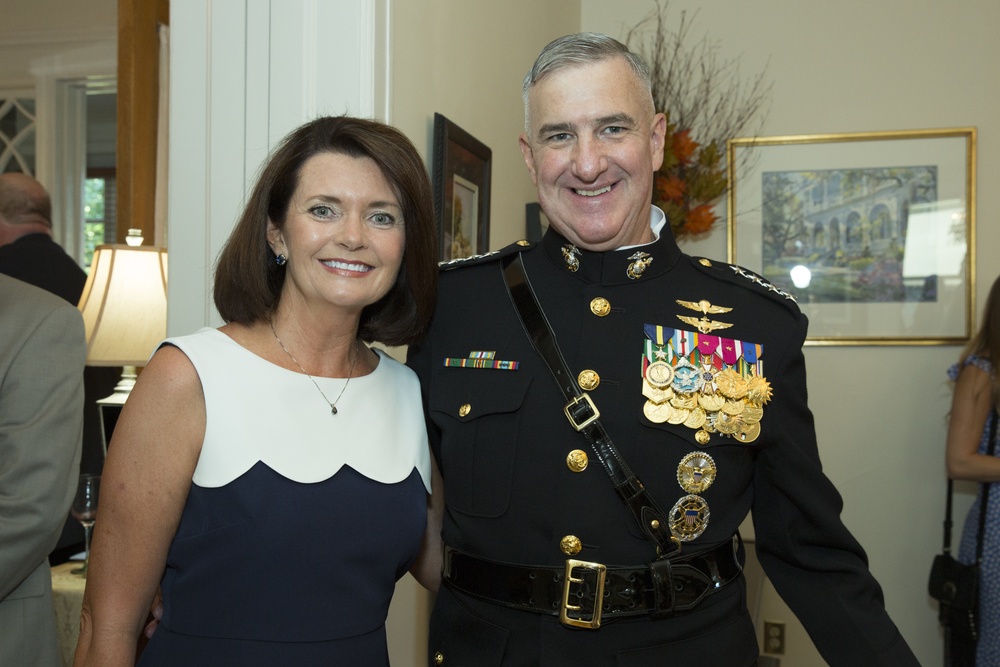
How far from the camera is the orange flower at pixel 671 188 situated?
12.5 feet

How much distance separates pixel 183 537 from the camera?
1429mm

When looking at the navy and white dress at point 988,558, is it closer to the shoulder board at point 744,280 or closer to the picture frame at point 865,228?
the picture frame at point 865,228

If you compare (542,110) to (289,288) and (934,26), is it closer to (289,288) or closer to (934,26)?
(289,288)

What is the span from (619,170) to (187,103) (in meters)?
1.04

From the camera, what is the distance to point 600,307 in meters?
1.52

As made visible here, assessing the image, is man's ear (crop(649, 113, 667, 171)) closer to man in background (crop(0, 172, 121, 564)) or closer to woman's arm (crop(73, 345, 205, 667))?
woman's arm (crop(73, 345, 205, 667))

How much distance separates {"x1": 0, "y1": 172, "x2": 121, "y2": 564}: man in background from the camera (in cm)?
339

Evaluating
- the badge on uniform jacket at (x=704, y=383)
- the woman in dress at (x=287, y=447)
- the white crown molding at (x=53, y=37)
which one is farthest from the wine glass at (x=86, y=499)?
the white crown molding at (x=53, y=37)

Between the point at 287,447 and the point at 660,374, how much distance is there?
1.90ft

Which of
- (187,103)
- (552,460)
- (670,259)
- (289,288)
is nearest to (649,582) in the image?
(552,460)

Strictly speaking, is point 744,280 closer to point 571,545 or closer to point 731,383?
point 731,383

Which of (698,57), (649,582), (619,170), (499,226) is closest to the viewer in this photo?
(649,582)

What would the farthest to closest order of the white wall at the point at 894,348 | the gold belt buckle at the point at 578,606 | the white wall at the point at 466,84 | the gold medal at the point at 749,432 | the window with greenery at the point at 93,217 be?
the window with greenery at the point at 93,217
the white wall at the point at 894,348
the white wall at the point at 466,84
the gold medal at the point at 749,432
the gold belt buckle at the point at 578,606

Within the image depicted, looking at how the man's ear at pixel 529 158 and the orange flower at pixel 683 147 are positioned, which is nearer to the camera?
the man's ear at pixel 529 158
